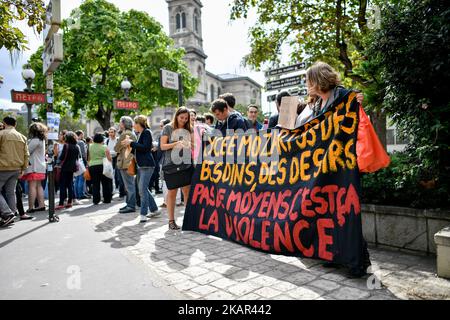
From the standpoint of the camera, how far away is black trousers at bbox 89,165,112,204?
29.7 ft

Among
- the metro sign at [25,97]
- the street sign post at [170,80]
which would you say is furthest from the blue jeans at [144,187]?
the metro sign at [25,97]

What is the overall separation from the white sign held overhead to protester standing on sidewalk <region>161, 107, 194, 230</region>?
9.24 ft

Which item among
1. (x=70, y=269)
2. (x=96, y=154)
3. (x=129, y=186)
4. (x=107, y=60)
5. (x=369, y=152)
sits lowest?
(x=70, y=269)

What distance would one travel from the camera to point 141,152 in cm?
654

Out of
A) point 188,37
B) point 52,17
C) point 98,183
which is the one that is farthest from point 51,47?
point 188,37

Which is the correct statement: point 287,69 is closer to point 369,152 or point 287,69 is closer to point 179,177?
point 179,177

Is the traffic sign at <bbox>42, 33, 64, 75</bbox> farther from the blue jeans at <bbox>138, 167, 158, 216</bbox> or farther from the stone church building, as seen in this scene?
the stone church building

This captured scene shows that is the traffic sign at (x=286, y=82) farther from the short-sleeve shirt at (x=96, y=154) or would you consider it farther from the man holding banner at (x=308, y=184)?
the short-sleeve shirt at (x=96, y=154)

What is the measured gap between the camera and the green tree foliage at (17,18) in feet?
17.4

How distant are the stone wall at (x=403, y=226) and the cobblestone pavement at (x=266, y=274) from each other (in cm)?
13

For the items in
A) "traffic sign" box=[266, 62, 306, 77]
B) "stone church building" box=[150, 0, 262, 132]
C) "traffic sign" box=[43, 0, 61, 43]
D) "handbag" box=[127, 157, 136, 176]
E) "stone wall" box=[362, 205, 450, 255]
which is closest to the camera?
"stone wall" box=[362, 205, 450, 255]

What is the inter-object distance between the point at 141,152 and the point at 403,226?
15.4 ft

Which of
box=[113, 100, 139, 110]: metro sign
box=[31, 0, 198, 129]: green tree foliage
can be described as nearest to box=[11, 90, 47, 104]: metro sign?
box=[113, 100, 139, 110]: metro sign
